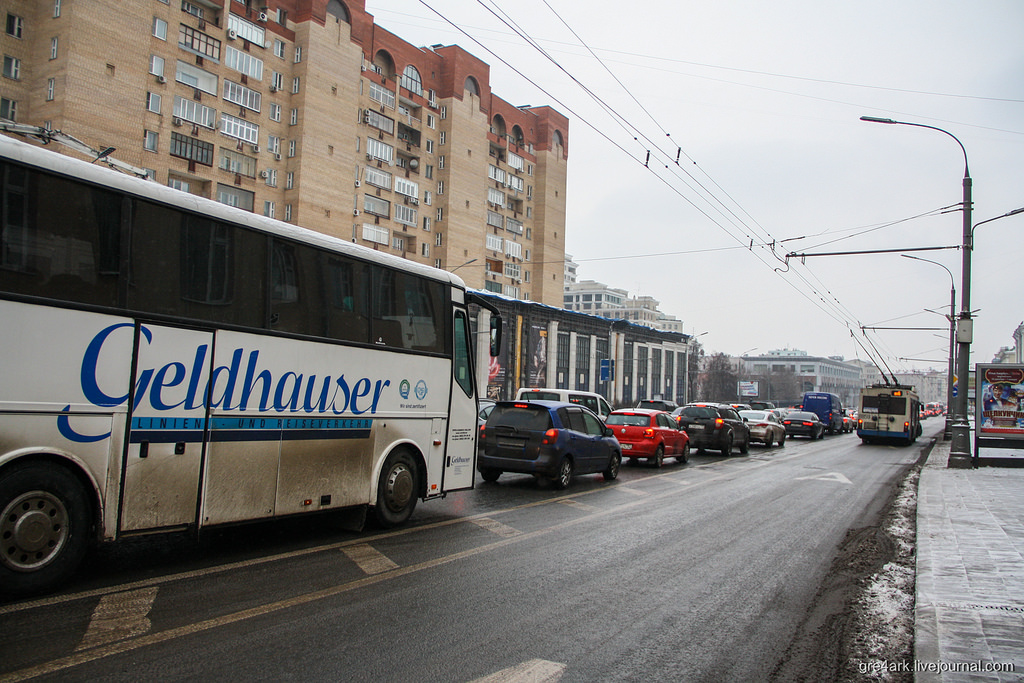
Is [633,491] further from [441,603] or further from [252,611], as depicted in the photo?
[252,611]

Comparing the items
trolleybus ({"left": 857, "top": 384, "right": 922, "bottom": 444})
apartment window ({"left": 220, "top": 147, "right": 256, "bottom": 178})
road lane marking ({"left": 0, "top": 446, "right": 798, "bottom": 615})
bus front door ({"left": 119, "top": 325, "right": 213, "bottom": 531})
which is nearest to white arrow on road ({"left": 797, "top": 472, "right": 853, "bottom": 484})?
road lane marking ({"left": 0, "top": 446, "right": 798, "bottom": 615})

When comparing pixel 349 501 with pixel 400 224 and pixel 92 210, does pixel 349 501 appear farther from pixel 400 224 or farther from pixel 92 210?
pixel 400 224

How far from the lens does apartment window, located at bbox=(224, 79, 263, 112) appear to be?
4220 cm

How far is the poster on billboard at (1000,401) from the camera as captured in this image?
65.9 feet

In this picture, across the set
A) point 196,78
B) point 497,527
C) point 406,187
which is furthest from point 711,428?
point 406,187

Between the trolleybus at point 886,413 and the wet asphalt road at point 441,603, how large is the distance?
87.3 feet

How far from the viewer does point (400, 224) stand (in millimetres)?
55156

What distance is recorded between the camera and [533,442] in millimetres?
12984

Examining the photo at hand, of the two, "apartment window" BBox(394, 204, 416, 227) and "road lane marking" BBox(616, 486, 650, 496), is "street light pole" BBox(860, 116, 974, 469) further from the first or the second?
"apartment window" BBox(394, 204, 416, 227)

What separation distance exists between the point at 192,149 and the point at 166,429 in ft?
128

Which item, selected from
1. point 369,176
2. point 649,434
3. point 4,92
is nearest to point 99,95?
point 4,92

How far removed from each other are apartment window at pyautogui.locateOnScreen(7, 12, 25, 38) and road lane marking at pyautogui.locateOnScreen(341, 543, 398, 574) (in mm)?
39574

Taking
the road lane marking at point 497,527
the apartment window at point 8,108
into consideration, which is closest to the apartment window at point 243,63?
the apartment window at point 8,108

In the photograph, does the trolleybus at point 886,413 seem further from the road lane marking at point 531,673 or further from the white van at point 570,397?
the road lane marking at point 531,673
